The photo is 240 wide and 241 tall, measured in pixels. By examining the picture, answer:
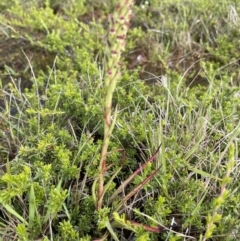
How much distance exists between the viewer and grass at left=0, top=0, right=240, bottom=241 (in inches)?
56.9

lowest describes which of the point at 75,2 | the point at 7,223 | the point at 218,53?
the point at 7,223

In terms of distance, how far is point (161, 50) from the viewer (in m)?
2.63

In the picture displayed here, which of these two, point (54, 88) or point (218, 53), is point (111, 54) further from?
point (218, 53)

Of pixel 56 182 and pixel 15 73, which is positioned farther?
pixel 15 73

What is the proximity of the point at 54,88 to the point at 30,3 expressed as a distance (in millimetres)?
1375

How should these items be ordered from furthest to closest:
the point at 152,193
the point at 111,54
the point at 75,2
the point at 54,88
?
the point at 75,2 → the point at 54,88 → the point at 152,193 → the point at 111,54

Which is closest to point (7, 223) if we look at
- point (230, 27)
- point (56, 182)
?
point (56, 182)

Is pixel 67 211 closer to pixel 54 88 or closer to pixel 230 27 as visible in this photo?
pixel 54 88

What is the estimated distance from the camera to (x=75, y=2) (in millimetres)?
3027

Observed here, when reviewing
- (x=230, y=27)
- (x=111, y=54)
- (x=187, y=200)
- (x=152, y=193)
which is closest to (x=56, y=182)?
(x=152, y=193)

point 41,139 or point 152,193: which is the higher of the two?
point 41,139

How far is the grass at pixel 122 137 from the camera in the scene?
4.74 ft

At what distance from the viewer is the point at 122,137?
1807 millimetres

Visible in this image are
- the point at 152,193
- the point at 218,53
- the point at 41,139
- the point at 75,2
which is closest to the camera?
the point at 152,193
